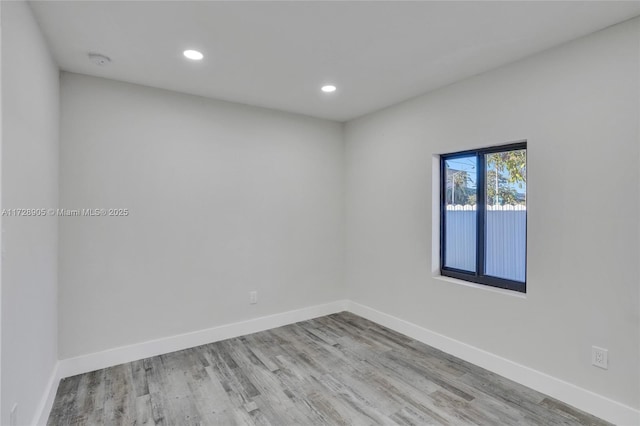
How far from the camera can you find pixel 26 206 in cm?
180

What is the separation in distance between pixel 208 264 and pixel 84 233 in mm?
1093

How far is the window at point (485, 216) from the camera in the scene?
8.90 ft

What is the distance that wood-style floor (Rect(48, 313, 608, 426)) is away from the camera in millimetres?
2161

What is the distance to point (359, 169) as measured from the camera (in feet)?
13.7

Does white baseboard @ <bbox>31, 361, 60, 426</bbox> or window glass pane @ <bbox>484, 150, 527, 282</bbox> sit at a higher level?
window glass pane @ <bbox>484, 150, 527, 282</bbox>

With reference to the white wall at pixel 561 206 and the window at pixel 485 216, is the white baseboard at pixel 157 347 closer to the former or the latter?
the white wall at pixel 561 206

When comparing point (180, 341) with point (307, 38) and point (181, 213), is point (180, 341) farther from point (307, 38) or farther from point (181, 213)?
point (307, 38)

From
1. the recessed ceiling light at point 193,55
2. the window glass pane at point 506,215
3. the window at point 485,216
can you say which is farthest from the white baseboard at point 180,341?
the recessed ceiling light at point 193,55

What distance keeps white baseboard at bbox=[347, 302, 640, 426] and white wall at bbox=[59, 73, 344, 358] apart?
1.40 m

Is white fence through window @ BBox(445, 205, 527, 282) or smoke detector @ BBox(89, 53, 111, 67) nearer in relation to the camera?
smoke detector @ BBox(89, 53, 111, 67)

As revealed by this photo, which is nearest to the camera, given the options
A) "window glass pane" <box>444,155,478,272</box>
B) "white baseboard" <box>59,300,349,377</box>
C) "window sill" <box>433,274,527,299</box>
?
"window sill" <box>433,274,527,299</box>

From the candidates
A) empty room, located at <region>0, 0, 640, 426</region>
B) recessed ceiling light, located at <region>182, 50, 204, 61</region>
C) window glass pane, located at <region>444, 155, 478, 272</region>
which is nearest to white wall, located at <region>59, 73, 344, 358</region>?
empty room, located at <region>0, 0, 640, 426</region>

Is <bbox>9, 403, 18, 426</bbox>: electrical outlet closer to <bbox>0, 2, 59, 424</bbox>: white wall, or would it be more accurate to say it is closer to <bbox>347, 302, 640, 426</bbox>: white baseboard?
<bbox>0, 2, 59, 424</bbox>: white wall

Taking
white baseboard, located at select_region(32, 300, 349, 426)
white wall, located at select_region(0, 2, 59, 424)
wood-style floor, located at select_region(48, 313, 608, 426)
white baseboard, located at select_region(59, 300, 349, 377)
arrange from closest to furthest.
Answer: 1. white wall, located at select_region(0, 2, 59, 424)
2. wood-style floor, located at select_region(48, 313, 608, 426)
3. white baseboard, located at select_region(32, 300, 349, 426)
4. white baseboard, located at select_region(59, 300, 349, 377)
